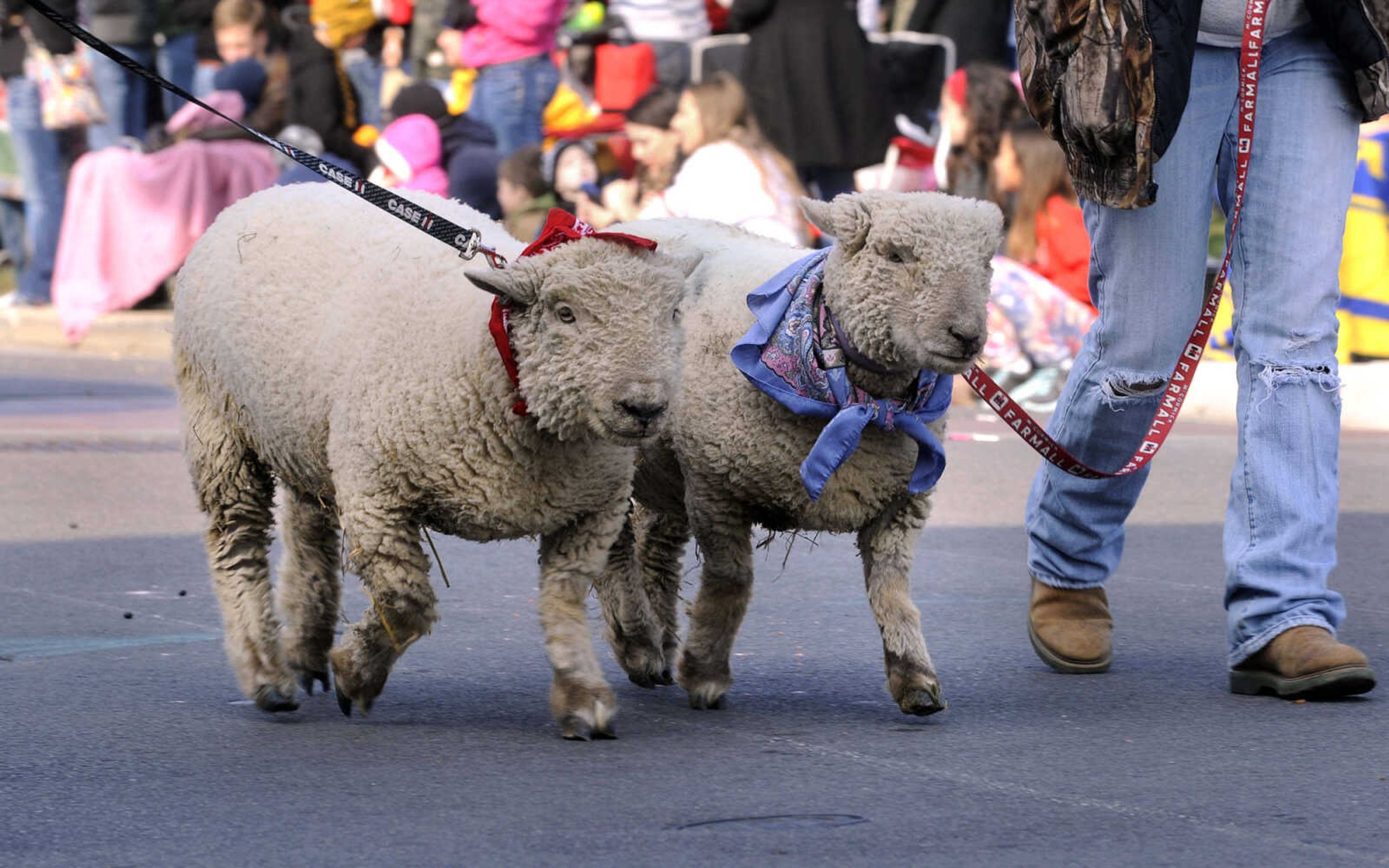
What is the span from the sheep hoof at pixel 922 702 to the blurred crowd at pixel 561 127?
6.91m

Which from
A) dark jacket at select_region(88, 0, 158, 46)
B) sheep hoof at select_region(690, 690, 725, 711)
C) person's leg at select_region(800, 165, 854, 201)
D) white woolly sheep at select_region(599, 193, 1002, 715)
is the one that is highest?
white woolly sheep at select_region(599, 193, 1002, 715)

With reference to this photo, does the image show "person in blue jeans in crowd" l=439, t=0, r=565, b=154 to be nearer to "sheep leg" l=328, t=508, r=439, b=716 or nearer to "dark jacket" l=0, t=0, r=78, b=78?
"dark jacket" l=0, t=0, r=78, b=78

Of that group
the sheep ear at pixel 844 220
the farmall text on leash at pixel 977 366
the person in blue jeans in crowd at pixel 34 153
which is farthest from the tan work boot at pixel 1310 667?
the person in blue jeans in crowd at pixel 34 153

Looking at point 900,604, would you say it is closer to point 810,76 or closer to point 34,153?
point 810,76

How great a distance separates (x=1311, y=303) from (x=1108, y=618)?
0.88 metres

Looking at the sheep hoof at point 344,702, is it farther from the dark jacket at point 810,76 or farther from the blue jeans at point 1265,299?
the dark jacket at point 810,76

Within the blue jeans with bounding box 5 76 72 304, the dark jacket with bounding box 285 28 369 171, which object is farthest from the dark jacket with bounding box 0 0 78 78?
the dark jacket with bounding box 285 28 369 171

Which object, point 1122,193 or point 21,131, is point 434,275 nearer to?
point 1122,193

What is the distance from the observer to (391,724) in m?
4.41

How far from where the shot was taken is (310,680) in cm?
479

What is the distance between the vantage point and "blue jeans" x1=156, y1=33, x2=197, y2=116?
15.3m

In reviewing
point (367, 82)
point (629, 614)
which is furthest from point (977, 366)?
point (367, 82)

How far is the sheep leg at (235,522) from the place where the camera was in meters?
4.63

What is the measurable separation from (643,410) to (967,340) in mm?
704
